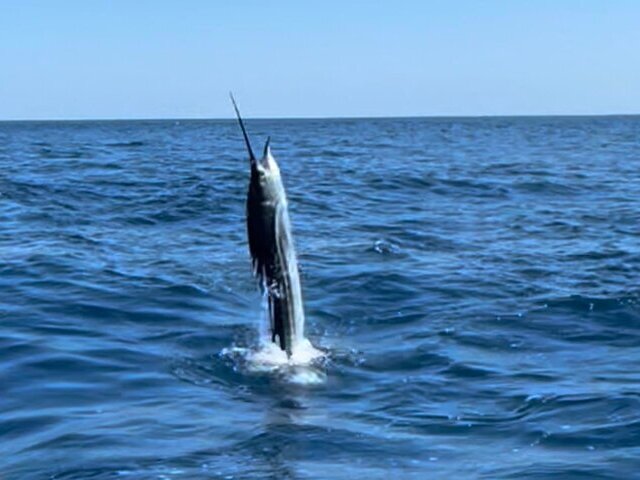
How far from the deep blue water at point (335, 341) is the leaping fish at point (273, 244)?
773 millimetres

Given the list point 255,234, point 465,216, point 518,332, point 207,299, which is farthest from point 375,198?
point 255,234

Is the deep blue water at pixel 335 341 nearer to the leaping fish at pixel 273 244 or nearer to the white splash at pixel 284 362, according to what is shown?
the white splash at pixel 284 362

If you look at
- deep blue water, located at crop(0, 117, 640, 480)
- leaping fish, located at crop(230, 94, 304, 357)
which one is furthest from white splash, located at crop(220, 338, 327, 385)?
leaping fish, located at crop(230, 94, 304, 357)

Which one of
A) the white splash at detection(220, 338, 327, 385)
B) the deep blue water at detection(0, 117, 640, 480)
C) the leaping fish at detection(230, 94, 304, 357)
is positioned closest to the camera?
the leaping fish at detection(230, 94, 304, 357)

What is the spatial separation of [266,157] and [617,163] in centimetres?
3679

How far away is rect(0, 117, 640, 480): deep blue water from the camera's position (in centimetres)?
845

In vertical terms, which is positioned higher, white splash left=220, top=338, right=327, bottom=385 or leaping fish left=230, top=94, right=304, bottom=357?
leaping fish left=230, top=94, right=304, bottom=357

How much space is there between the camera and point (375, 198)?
28141 millimetres

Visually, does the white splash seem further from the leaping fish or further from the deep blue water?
the leaping fish

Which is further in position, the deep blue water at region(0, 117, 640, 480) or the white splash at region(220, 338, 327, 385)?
the white splash at region(220, 338, 327, 385)

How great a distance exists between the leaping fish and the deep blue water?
30.4 inches

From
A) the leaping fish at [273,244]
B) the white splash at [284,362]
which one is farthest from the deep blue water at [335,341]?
the leaping fish at [273,244]

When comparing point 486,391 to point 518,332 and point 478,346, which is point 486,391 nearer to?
point 478,346

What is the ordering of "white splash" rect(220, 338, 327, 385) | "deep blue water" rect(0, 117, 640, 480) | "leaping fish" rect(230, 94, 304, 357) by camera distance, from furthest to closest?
1. "white splash" rect(220, 338, 327, 385)
2. "deep blue water" rect(0, 117, 640, 480)
3. "leaping fish" rect(230, 94, 304, 357)
